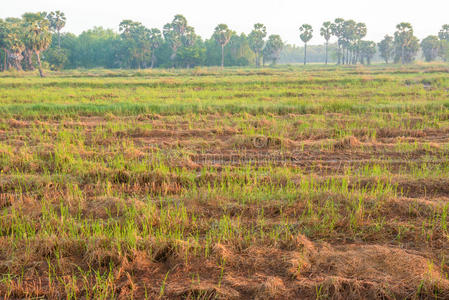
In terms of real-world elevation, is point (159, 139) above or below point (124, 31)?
below

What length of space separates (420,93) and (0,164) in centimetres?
1649

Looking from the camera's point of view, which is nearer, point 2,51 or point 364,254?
point 364,254

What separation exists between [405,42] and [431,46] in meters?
13.6

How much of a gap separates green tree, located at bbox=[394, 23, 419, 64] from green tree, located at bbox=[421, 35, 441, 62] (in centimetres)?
734

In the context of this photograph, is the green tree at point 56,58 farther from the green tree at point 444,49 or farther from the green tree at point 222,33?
the green tree at point 444,49

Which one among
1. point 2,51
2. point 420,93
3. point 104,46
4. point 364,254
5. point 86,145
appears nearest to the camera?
point 364,254

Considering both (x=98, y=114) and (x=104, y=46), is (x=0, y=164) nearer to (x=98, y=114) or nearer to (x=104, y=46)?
(x=98, y=114)

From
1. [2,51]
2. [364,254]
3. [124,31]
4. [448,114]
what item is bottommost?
[364,254]

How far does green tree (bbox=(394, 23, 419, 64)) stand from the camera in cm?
6243

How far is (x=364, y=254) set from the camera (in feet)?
10.2

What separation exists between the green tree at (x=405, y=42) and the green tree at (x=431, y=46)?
7338 mm

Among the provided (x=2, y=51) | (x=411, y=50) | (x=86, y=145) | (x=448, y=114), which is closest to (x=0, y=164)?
(x=86, y=145)

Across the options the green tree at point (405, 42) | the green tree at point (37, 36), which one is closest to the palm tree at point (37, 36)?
the green tree at point (37, 36)

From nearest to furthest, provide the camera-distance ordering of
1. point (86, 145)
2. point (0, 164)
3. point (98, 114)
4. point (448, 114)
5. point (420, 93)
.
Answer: point (0, 164)
point (86, 145)
point (448, 114)
point (98, 114)
point (420, 93)
